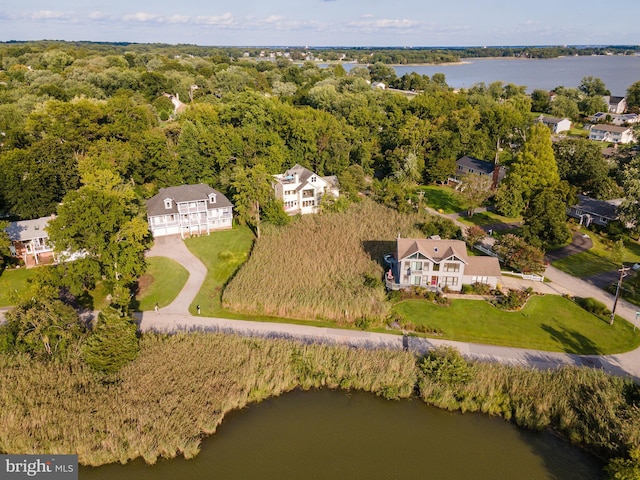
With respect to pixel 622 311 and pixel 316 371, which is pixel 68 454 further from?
pixel 622 311

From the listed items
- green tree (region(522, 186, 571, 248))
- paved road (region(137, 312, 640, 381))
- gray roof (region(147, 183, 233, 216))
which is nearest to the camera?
paved road (region(137, 312, 640, 381))

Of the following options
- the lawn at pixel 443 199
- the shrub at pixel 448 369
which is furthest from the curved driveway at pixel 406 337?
the lawn at pixel 443 199

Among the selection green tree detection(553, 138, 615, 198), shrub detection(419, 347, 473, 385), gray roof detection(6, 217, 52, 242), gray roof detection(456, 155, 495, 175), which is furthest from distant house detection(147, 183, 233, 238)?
green tree detection(553, 138, 615, 198)

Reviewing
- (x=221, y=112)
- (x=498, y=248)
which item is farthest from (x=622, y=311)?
(x=221, y=112)

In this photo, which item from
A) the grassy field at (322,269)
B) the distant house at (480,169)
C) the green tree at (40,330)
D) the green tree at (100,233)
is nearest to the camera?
the green tree at (40,330)

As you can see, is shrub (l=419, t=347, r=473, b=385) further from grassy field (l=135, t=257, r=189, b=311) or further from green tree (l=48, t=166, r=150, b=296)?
green tree (l=48, t=166, r=150, b=296)

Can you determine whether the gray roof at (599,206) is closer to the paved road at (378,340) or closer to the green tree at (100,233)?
the paved road at (378,340)
